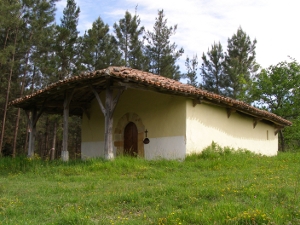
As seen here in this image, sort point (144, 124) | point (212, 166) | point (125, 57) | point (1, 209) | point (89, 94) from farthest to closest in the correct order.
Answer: point (125, 57), point (89, 94), point (144, 124), point (212, 166), point (1, 209)

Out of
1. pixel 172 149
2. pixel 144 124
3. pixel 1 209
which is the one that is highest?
pixel 144 124

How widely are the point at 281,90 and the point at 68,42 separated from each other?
545 inches

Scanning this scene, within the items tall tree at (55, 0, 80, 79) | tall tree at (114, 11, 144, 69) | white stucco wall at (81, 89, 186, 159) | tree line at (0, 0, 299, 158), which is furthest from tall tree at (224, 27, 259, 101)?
white stucco wall at (81, 89, 186, 159)

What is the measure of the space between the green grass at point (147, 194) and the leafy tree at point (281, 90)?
1310 cm

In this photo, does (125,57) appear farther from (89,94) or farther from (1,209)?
(1,209)

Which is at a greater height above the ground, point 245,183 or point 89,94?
point 89,94

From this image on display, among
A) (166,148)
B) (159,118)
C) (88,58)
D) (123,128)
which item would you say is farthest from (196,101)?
(88,58)

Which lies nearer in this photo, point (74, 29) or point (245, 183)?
point (245, 183)

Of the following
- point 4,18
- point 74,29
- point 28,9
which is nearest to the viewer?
point 4,18

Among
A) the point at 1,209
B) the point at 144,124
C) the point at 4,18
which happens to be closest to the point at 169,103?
the point at 144,124

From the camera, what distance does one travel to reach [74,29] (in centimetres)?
2277

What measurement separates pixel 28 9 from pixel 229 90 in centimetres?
1510

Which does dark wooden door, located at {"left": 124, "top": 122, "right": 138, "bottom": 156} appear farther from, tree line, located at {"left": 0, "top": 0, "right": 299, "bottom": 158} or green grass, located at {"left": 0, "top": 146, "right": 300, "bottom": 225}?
tree line, located at {"left": 0, "top": 0, "right": 299, "bottom": 158}

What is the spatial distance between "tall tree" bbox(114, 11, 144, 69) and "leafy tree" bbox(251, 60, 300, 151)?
823cm
